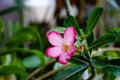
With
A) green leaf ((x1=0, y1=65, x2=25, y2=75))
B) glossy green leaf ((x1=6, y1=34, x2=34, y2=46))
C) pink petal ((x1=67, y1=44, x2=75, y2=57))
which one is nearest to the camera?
pink petal ((x1=67, y1=44, x2=75, y2=57))

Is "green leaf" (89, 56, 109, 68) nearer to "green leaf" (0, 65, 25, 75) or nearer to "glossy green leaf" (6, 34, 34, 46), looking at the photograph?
"green leaf" (0, 65, 25, 75)

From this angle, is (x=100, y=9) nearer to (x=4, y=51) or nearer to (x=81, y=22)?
(x=4, y=51)

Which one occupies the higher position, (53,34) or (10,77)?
(53,34)

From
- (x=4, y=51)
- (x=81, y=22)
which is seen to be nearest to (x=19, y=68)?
(x=4, y=51)

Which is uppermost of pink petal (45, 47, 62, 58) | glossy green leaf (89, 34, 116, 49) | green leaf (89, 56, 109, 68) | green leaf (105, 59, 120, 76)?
pink petal (45, 47, 62, 58)

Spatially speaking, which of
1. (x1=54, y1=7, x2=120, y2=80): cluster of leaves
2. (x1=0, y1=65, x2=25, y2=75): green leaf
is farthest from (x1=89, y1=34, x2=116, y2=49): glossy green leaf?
(x1=0, y1=65, x2=25, y2=75): green leaf

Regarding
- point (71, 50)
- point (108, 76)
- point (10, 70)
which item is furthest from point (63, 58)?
point (10, 70)

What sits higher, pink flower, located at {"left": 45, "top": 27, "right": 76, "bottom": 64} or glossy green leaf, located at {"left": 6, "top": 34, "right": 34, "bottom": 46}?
pink flower, located at {"left": 45, "top": 27, "right": 76, "bottom": 64}
